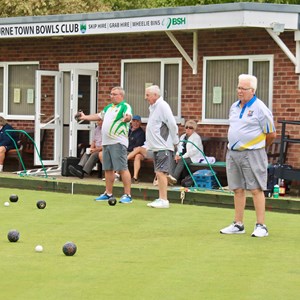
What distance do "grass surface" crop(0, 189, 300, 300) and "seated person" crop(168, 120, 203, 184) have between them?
3.62 meters

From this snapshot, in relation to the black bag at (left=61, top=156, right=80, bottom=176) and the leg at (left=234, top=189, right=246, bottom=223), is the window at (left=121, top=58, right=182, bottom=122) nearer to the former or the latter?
the black bag at (left=61, top=156, right=80, bottom=176)

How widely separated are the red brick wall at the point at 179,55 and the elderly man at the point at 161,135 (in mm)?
3795

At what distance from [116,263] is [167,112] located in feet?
16.5

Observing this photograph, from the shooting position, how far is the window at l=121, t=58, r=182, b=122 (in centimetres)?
1819

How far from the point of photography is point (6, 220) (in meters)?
11.6

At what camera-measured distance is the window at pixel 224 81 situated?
1697 cm

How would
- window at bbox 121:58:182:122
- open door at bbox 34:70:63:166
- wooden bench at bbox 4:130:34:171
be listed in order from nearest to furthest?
window at bbox 121:58:182:122 → open door at bbox 34:70:63:166 → wooden bench at bbox 4:130:34:171

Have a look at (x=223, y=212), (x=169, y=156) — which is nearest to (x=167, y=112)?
(x=169, y=156)

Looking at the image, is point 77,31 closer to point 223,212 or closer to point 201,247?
point 223,212

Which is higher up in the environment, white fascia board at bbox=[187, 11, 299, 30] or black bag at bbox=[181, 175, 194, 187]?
white fascia board at bbox=[187, 11, 299, 30]

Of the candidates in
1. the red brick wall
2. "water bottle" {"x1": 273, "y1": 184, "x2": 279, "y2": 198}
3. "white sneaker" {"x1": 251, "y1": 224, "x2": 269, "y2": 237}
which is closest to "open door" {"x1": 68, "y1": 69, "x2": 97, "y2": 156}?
the red brick wall

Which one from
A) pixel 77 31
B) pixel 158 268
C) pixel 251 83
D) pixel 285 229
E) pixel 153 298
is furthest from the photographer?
pixel 77 31

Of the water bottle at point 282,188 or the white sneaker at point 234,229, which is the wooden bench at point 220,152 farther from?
the white sneaker at point 234,229

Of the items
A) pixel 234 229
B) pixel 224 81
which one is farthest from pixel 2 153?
pixel 234 229
